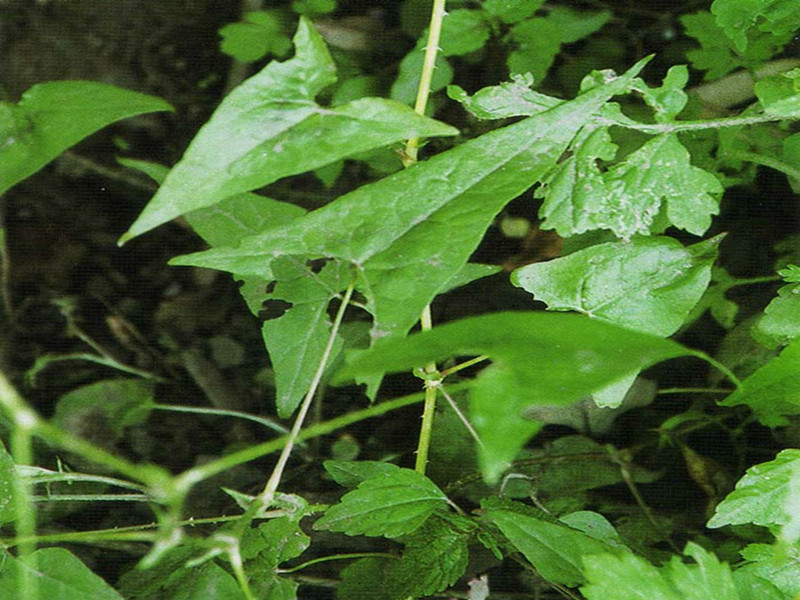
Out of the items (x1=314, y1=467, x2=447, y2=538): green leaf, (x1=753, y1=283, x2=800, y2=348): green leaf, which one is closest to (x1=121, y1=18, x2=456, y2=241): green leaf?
(x1=314, y1=467, x2=447, y2=538): green leaf

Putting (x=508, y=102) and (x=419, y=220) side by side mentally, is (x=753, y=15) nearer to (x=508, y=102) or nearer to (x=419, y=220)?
(x=508, y=102)

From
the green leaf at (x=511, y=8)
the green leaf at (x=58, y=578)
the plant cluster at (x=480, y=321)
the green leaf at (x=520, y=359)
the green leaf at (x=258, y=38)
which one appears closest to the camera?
the green leaf at (x=520, y=359)

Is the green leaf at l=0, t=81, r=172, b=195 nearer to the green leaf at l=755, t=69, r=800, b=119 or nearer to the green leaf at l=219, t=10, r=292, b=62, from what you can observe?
the green leaf at l=219, t=10, r=292, b=62

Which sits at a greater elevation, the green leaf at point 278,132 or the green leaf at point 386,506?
the green leaf at point 278,132

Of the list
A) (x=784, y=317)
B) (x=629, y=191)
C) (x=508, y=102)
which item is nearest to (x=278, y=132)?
(x=508, y=102)

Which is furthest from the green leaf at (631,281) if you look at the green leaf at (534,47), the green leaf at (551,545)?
the green leaf at (534,47)

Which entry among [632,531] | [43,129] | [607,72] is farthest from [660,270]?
[43,129]

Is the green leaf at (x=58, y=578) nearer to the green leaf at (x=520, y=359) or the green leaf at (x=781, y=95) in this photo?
the green leaf at (x=520, y=359)
